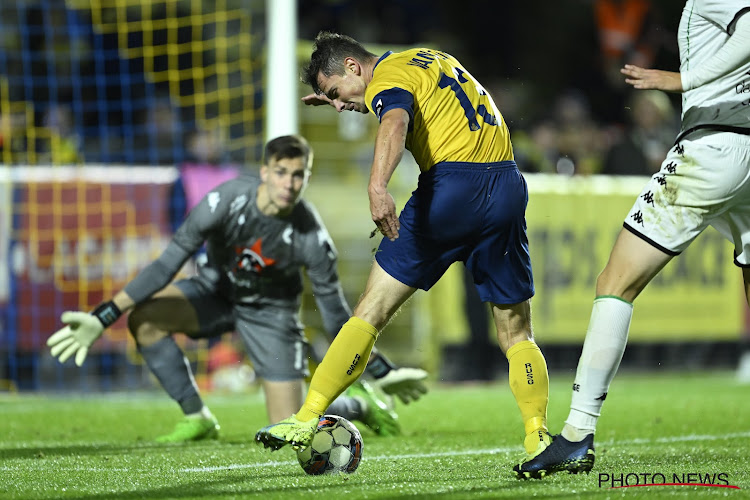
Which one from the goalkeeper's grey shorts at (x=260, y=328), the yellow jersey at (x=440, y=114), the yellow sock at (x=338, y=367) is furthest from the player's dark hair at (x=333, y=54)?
the goalkeeper's grey shorts at (x=260, y=328)

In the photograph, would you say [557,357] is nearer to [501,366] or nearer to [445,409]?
[501,366]

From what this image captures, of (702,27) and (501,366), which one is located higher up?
(702,27)

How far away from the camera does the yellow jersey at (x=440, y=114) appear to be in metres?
4.29

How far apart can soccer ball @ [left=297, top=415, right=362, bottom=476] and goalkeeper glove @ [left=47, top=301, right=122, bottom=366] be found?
5.43 ft

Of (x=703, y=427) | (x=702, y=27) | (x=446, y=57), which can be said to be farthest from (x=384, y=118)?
(x=703, y=427)

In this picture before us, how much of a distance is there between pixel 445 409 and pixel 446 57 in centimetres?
361

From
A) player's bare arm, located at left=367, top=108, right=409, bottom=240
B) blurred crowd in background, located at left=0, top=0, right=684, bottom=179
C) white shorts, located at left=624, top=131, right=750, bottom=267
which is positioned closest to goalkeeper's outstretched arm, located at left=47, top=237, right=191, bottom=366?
player's bare arm, located at left=367, top=108, right=409, bottom=240

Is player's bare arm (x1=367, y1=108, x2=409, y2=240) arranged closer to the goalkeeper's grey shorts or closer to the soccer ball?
the soccer ball

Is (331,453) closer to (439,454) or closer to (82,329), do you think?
(439,454)

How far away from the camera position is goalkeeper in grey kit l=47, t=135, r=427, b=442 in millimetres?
5785

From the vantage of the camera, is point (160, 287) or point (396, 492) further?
point (160, 287)

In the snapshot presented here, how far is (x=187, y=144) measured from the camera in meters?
11.3

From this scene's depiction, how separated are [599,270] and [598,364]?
6.81 m

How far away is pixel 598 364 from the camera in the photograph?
4102mm
